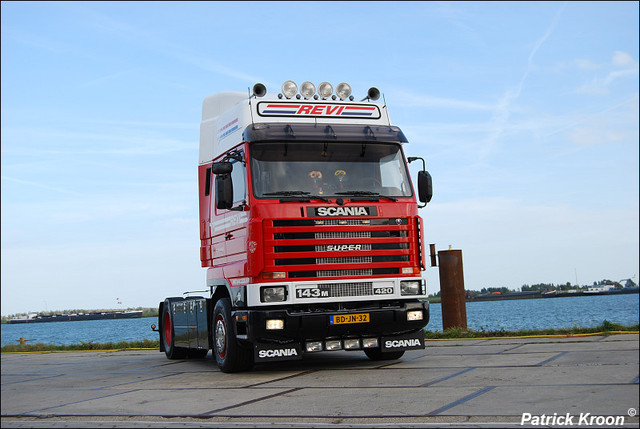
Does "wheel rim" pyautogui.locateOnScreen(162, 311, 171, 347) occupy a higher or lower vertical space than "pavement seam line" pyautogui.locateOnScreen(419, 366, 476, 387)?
higher

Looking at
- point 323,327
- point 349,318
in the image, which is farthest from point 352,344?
point 323,327

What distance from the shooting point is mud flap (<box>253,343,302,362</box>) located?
1009cm

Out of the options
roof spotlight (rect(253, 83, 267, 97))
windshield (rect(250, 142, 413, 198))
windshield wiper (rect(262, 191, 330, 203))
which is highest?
roof spotlight (rect(253, 83, 267, 97))

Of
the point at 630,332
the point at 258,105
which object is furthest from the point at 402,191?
the point at 630,332

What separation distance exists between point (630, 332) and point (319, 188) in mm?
6853

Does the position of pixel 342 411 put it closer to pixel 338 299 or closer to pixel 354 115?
pixel 338 299

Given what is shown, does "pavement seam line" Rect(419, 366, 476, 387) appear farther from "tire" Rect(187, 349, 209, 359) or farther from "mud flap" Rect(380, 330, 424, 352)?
"tire" Rect(187, 349, 209, 359)

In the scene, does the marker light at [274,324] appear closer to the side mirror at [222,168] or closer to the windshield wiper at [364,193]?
the windshield wiper at [364,193]

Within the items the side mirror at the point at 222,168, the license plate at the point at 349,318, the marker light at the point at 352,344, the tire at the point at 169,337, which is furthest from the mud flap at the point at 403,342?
the tire at the point at 169,337

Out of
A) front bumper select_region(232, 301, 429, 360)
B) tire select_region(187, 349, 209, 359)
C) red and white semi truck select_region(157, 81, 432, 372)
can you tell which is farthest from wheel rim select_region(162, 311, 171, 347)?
front bumper select_region(232, 301, 429, 360)

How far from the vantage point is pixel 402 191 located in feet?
35.6

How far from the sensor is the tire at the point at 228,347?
10.7 meters

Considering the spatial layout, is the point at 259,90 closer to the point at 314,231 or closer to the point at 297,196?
the point at 297,196

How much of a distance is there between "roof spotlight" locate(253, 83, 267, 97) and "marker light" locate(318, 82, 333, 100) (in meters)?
0.94
